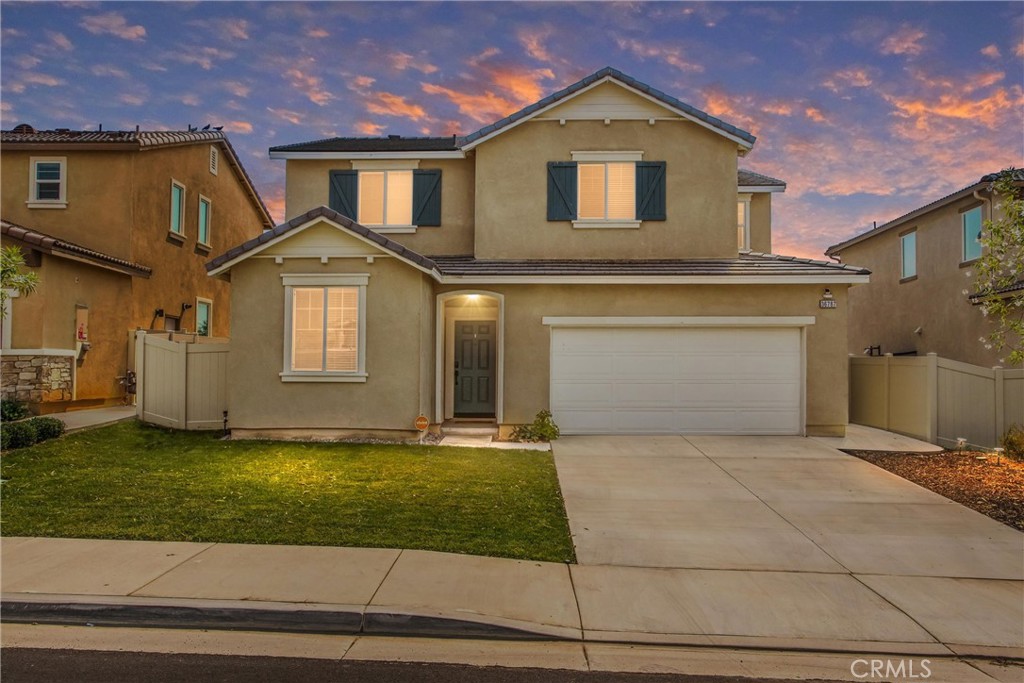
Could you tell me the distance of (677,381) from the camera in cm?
1207

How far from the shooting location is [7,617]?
4.20 m

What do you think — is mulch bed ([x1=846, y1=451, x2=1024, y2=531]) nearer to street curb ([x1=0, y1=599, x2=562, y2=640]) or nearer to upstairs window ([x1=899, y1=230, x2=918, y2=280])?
street curb ([x1=0, y1=599, x2=562, y2=640])

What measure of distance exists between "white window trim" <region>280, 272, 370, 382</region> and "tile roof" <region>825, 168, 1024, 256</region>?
1264cm

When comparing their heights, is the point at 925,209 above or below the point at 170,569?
above

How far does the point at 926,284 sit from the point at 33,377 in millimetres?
23958

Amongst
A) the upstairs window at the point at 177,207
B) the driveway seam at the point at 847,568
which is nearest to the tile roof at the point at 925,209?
the driveway seam at the point at 847,568

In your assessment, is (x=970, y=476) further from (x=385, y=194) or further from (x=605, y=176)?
(x=385, y=194)

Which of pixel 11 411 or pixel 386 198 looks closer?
pixel 11 411

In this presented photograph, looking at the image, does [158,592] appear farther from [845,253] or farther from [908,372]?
[845,253]

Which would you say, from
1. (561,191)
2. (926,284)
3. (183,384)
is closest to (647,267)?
(561,191)

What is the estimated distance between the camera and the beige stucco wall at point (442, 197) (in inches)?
555

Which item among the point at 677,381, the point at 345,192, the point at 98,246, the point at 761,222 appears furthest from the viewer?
the point at 761,222

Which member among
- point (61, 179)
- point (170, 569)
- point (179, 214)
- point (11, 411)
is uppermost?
point (61, 179)

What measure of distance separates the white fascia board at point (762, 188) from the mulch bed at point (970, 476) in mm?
8349
